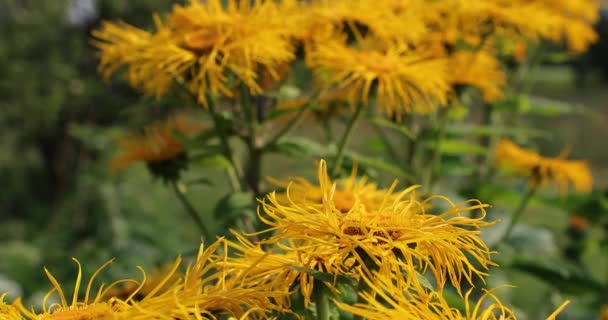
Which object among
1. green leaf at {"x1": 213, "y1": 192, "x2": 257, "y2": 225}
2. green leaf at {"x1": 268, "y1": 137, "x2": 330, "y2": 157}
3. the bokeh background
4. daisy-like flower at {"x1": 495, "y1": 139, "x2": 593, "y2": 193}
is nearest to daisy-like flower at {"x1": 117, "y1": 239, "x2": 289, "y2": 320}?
green leaf at {"x1": 213, "y1": 192, "x2": 257, "y2": 225}

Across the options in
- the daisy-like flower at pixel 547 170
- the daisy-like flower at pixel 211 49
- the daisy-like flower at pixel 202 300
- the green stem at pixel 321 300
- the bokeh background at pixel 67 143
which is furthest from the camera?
the bokeh background at pixel 67 143

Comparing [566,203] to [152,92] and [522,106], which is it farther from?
[152,92]

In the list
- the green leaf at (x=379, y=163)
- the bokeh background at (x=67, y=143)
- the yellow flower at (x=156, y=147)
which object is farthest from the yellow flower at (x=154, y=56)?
the bokeh background at (x=67, y=143)

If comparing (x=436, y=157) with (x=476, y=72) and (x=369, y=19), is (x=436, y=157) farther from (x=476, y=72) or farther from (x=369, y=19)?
(x=369, y=19)

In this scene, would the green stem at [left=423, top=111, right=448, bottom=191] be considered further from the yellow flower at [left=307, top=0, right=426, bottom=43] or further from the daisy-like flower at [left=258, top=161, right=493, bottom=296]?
the daisy-like flower at [left=258, top=161, right=493, bottom=296]

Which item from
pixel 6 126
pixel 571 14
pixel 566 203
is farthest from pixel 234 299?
pixel 6 126

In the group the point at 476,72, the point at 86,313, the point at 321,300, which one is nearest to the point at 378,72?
the point at 476,72

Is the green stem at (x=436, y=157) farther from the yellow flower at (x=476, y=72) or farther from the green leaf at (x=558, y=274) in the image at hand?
the green leaf at (x=558, y=274)
